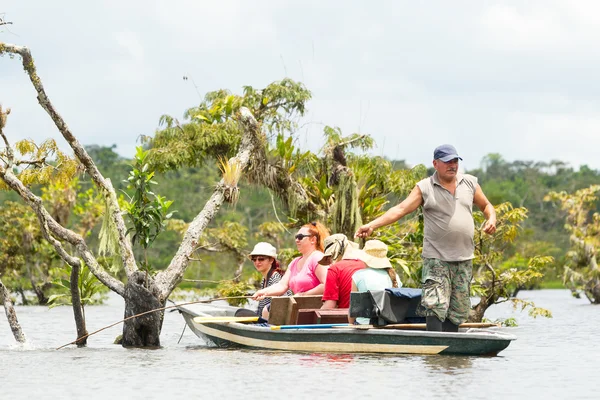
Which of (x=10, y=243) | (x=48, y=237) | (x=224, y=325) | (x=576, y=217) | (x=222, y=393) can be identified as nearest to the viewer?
(x=222, y=393)

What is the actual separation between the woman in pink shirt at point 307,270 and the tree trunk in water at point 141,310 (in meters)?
1.57

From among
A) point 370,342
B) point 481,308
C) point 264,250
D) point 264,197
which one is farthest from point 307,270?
point 264,197

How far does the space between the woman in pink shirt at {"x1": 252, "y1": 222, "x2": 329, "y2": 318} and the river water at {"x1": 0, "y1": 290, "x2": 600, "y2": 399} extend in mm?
804

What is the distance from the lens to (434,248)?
10.2m

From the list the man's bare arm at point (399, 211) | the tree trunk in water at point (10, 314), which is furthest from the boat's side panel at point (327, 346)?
the tree trunk in water at point (10, 314)

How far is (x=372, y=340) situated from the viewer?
36.2 ft

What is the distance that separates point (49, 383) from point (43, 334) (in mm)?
8974

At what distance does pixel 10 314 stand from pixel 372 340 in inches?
202

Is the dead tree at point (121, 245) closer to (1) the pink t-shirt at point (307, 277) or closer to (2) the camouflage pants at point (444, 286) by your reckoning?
(1) the pink t-shirt at point (307, 277)

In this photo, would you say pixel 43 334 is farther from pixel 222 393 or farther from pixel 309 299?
pixel 222 393

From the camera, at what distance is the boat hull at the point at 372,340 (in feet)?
34.7

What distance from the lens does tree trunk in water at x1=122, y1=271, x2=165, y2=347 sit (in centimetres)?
1345

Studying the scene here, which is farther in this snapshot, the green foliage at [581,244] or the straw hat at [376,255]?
the green foliage at [581,244]

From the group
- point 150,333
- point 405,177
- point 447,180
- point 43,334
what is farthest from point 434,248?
point 43,334
